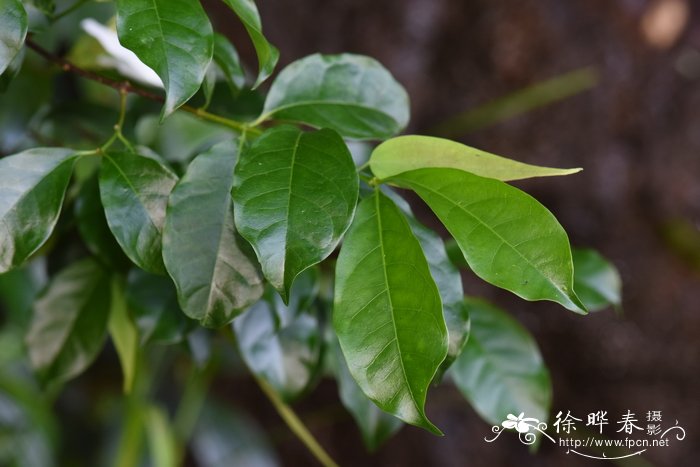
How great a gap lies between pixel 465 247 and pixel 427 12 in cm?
103

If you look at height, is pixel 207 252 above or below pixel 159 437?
above

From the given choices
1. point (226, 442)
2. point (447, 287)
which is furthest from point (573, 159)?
point (447, 287)

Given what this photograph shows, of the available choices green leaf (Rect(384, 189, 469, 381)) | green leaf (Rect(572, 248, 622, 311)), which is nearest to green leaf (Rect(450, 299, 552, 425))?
green leaf (Rect(572, 248, 622, 311))

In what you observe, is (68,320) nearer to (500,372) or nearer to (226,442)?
(500,372)

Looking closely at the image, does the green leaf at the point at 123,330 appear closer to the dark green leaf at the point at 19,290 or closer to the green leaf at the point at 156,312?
the green leaf at the point at 156,312

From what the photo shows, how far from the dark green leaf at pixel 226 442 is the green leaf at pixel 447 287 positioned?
2.81ft

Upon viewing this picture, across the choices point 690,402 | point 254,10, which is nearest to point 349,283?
point 254,10

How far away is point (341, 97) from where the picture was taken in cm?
55

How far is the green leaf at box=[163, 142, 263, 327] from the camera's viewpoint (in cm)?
43

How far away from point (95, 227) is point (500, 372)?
0.39 meters

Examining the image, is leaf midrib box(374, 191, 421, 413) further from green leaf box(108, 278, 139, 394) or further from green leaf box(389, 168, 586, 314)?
green leaf box(108, 278, 139, 394)

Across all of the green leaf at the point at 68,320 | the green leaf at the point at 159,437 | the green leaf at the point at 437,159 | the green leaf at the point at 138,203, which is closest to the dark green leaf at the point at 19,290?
the green leaf at the point at 159,437

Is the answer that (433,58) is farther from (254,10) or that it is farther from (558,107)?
(254,10)

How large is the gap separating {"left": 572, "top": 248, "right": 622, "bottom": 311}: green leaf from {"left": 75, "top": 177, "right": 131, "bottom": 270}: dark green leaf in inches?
17.3
